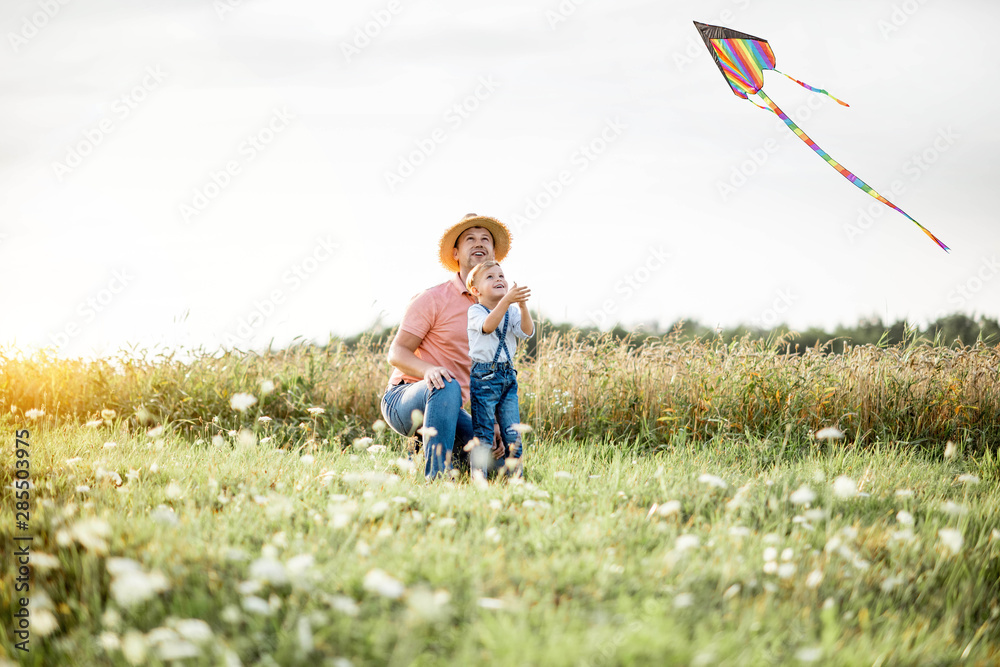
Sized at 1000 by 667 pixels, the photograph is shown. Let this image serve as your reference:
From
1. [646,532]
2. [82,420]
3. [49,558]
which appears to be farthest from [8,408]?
[646,532]

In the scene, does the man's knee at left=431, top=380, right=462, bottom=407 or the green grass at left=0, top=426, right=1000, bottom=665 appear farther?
the man's knee at left=431, top=380, right=462, bottom=407

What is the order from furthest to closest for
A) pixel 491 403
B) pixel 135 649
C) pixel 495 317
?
pixel 491 403, pixel 495 317, pixel 135 649

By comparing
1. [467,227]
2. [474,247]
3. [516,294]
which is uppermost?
[467,227]

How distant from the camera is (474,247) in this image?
477 cm

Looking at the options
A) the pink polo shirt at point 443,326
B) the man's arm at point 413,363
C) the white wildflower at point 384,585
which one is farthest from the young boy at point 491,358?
the white wildflower at point 384,585

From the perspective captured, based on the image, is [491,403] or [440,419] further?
[491,403]

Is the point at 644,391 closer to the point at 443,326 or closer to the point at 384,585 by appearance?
the point at 443,326

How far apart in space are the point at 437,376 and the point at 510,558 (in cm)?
178

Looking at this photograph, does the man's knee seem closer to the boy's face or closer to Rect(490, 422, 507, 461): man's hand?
Rect(490, 422, 507, 461): man's hand

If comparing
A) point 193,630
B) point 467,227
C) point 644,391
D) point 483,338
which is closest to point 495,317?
point 483,338

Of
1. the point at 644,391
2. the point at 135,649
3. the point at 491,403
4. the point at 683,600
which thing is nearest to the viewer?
the point at 135,649

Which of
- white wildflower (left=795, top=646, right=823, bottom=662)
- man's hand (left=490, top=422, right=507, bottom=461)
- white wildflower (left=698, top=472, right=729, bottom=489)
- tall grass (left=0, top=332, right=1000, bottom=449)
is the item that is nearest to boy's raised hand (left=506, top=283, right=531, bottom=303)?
man's hand (left=490, top=422, right=507, bottom=461)

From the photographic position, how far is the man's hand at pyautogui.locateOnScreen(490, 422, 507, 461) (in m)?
4.35

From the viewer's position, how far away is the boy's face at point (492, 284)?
4285 mm
